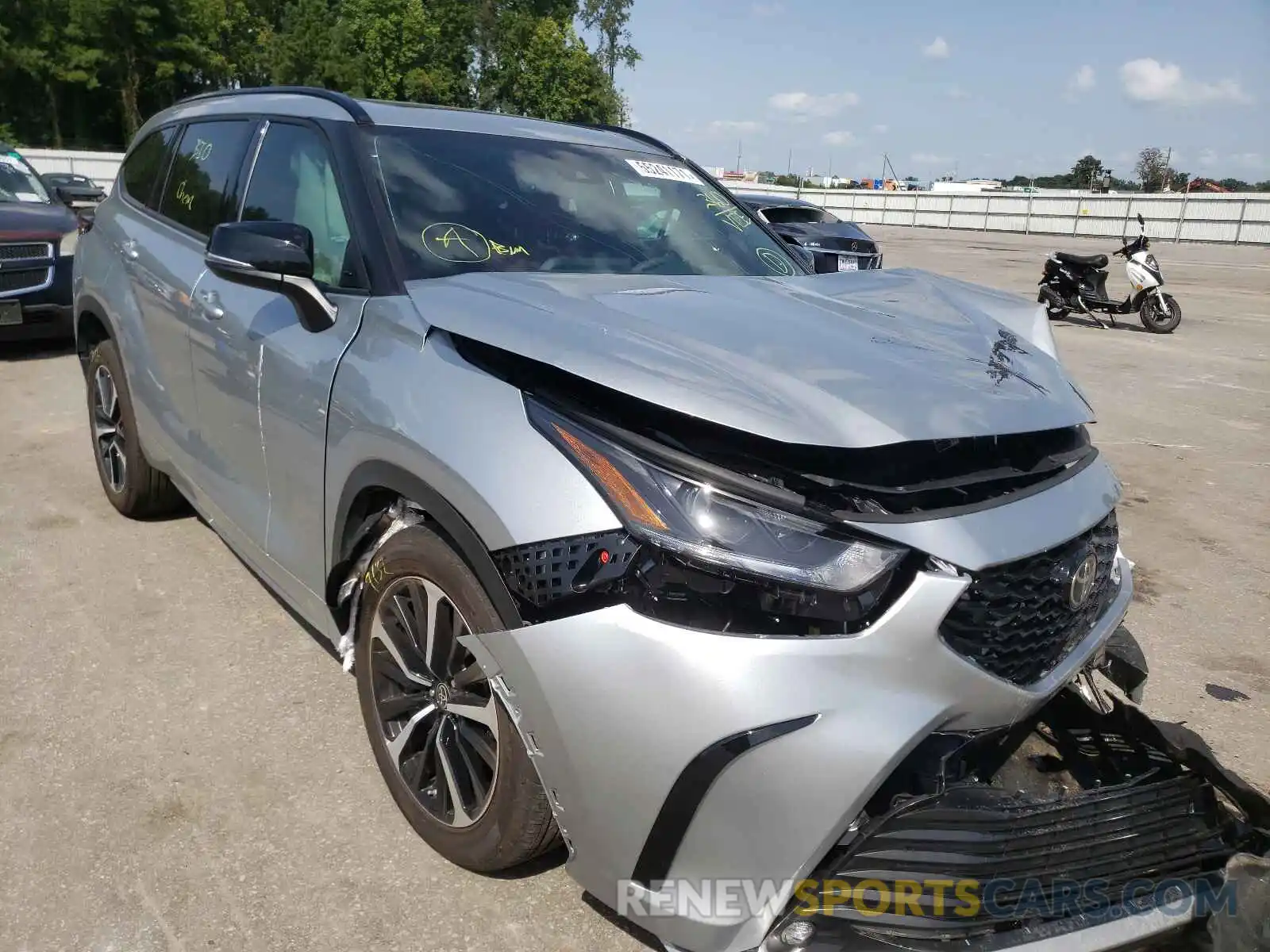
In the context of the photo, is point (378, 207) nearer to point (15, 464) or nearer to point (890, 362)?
Result: point (890, 362)

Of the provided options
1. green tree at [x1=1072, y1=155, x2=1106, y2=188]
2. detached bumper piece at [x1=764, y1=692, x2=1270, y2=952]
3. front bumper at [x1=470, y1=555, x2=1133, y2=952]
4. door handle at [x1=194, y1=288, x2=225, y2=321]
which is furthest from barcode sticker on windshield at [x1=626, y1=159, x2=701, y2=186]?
green tree at [x1=1072, y1=155, x2=1106, y2=188]

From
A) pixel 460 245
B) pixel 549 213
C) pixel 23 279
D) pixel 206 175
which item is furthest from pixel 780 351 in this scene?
pixel 23 279

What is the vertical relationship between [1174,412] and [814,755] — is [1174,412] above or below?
below

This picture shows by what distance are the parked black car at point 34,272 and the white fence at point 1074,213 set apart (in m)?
23.4

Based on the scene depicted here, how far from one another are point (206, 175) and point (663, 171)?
5.89 feet

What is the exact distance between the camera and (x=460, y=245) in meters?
2.74

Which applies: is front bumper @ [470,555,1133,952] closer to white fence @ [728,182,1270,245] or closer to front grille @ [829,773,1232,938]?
front grille @ [829,773,1232,938]

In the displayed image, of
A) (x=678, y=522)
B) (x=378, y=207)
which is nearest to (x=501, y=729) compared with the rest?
(x=678, y=522)

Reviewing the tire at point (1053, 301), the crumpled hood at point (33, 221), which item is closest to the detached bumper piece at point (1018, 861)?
the crumpled hood at point (33, 221)

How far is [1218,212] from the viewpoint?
34.8 metres

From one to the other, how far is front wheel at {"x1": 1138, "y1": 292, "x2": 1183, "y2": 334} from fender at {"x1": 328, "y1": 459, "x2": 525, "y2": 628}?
13127mm

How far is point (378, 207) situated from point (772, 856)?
6.52ft

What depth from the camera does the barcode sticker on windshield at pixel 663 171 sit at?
11.6 feet

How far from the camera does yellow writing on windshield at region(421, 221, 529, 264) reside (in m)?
2.69
